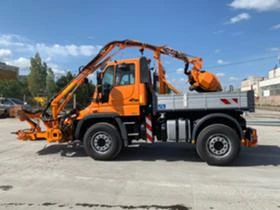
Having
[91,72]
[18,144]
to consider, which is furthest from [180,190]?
[18,144]

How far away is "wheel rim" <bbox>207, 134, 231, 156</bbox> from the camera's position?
8.19 meters

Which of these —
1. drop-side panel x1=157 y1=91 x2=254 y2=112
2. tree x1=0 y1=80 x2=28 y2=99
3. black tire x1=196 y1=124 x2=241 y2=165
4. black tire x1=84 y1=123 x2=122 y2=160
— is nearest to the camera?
black tire x1=196 y1=124 x2=241 y2=165

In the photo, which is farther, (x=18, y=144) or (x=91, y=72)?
(x=18, y=144)

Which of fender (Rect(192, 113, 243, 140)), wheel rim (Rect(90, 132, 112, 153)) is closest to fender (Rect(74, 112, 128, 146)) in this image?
wheel rim (Rect(90, 132, 112, 153))

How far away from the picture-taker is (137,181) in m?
6.73

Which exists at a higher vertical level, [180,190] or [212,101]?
[212,101]

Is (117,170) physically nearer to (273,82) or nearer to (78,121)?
(78,121)

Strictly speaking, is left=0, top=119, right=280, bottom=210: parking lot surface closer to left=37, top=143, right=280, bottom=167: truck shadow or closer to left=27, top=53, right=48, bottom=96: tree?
left=37, top=143, right=280, bottom=167: truck shadow

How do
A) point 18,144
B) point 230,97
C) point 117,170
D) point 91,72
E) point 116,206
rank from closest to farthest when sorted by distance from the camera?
point 116,206 → point 117,170 → point 230,97 → point 91,72 → point 18,144

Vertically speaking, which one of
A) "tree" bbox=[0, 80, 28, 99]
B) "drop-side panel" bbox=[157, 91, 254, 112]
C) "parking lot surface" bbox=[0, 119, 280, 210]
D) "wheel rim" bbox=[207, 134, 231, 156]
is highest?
"tree" bbox=[0, 80, 28, 99]

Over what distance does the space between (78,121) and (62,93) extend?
137cm

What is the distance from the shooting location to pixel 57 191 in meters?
6.07

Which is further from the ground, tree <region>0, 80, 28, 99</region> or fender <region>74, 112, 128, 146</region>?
tree <region>0, 80, 28, 99</region>

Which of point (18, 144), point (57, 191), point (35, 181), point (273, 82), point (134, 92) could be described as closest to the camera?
point (57, 191)
